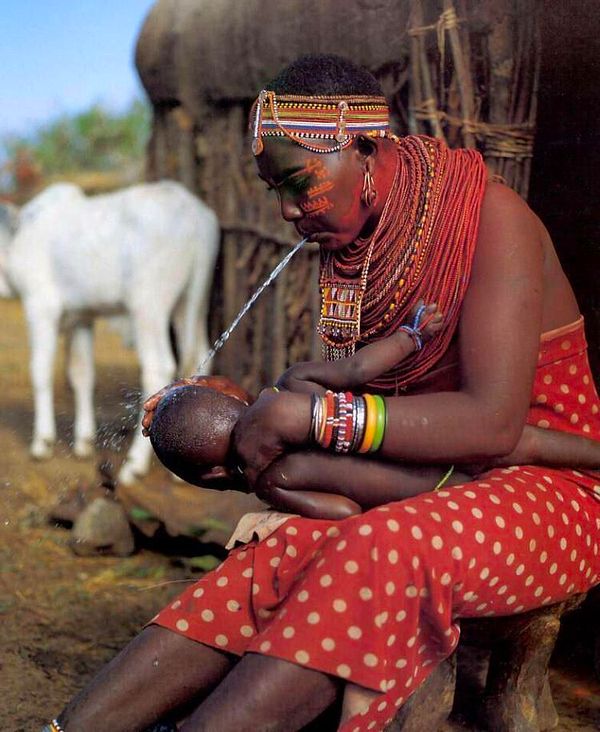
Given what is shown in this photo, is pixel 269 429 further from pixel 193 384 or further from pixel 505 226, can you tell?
pixel 505 226

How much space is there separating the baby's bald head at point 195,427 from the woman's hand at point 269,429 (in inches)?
1.7

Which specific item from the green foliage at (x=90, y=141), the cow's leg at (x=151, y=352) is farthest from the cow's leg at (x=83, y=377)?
the green foliage at (x=90, y=141)

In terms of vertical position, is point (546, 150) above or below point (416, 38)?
below

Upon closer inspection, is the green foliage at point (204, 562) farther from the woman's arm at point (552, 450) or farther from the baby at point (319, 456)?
the woman's arm at point (552, 450)

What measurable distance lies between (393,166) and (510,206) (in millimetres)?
313

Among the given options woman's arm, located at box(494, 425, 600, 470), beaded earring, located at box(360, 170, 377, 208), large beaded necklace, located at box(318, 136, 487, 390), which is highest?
beaded earring, located at box(360, 170, 377, 208)

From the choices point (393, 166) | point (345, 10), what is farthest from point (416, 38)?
point (393, 166)

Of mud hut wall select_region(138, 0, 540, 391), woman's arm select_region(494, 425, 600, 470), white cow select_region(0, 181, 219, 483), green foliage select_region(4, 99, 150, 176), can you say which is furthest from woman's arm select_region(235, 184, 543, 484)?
green foliage select_region(4, 99, 150, 176)

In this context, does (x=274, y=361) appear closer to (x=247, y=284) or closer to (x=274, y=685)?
(x=247, y=284)

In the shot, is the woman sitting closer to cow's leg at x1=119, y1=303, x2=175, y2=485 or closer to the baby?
the baby

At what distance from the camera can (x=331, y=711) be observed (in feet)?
7.29

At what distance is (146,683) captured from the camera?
2.27 metres

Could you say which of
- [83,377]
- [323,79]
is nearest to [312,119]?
[323,79]

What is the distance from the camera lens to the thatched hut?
332 centimetres
